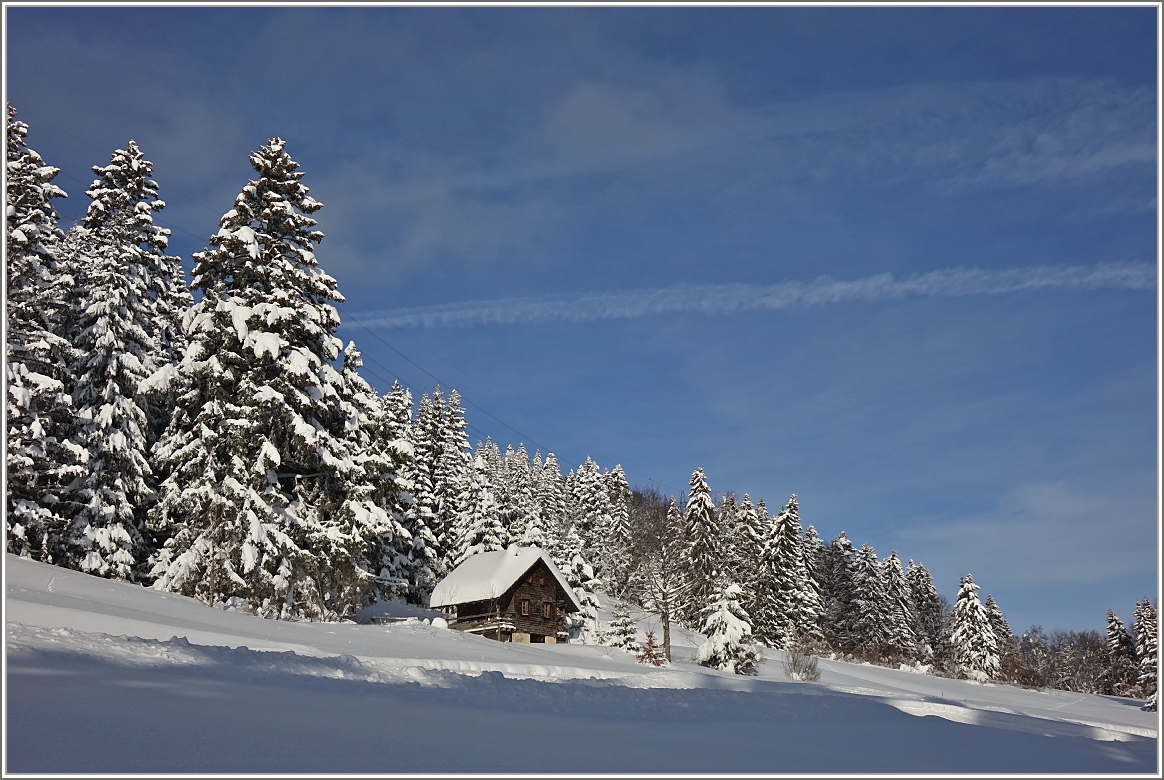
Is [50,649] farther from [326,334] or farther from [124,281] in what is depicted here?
[124,281]

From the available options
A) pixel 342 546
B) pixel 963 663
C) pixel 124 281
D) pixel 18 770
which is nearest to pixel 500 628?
pixel 342 546

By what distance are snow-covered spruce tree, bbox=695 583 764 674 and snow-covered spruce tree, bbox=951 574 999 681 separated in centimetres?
3700

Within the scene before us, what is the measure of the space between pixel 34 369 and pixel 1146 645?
73.5 metres

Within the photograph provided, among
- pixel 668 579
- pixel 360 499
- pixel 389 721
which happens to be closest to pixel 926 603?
pixel 668 579

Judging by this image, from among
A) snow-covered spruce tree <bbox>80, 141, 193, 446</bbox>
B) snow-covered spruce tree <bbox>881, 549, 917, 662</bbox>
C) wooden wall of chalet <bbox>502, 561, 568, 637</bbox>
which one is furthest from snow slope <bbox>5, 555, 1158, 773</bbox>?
snow-covered spruce tree <bbox>881, 549, 917, 662</bbox>

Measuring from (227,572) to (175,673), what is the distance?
14663mm

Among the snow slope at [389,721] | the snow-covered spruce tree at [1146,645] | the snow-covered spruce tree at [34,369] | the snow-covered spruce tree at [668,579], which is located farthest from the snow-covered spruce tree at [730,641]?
the snow-covered spruce tree at [1146,645]

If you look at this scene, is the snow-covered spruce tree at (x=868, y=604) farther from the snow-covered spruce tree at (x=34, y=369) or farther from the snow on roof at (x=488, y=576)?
the snow-covered spruce tree at (x=34, y=369)

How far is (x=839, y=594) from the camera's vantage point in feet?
275

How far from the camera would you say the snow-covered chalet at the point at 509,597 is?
4453 centimetres

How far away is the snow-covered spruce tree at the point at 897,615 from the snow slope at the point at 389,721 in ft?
210

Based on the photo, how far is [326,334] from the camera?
1078 inches

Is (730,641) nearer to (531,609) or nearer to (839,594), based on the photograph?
(531,609)

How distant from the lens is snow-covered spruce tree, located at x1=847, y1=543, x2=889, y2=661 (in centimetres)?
7625
